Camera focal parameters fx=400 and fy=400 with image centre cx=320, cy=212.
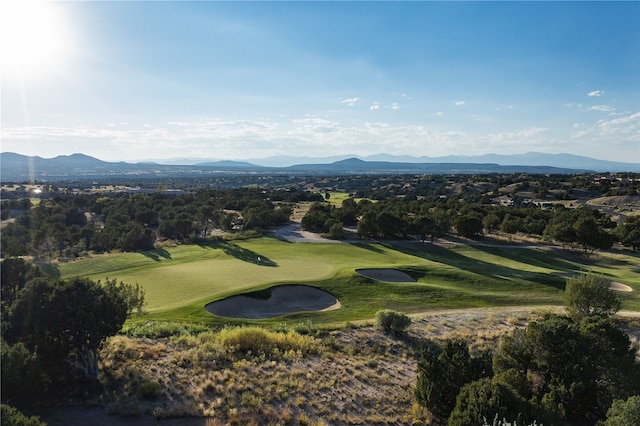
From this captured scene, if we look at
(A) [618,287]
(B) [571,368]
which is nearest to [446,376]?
(B) [571,368]

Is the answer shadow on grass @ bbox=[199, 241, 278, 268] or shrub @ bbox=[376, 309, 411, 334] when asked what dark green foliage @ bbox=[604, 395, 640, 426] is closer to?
shrub @ bbox=[376, 309, 411, 334]

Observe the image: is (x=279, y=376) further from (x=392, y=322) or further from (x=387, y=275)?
(x=387, y=275)

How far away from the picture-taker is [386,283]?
3347 cm

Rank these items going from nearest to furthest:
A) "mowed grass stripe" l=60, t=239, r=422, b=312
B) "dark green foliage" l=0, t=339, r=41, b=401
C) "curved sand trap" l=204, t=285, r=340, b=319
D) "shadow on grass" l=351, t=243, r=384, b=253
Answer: "dark green foliage" l=0, t=339, r=41, b=401, "curved sand trap" l=204, t=285, r=340, b=319, "mowed grass stripe" l=60, t=239, r=422, b=312, "shadow on grass" l=351, t=243, r=384, b=253

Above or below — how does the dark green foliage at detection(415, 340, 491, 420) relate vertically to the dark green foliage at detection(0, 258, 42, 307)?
below

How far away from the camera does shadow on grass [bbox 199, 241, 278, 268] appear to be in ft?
134

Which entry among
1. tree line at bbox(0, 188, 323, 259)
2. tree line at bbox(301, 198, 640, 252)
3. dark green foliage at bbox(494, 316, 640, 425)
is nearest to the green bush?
dark green foliage at bbox(494, 316, 640, 425)

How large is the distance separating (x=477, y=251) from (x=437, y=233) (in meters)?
6.60

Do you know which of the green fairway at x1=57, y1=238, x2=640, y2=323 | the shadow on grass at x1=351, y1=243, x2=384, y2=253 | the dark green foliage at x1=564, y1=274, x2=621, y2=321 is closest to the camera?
the dark green foliage at x1=564, y1=274, x2=621, y2=321

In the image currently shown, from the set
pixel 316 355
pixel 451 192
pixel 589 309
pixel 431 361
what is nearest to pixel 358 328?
pixel 316 355

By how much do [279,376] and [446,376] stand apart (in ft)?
22.1

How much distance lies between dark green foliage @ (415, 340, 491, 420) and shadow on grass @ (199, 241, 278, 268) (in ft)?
82.4

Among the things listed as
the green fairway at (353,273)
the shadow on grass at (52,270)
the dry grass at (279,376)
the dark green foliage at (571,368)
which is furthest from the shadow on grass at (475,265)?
the shadow on grass at (52,270)

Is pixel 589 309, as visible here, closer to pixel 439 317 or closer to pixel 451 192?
pixel 439 317
